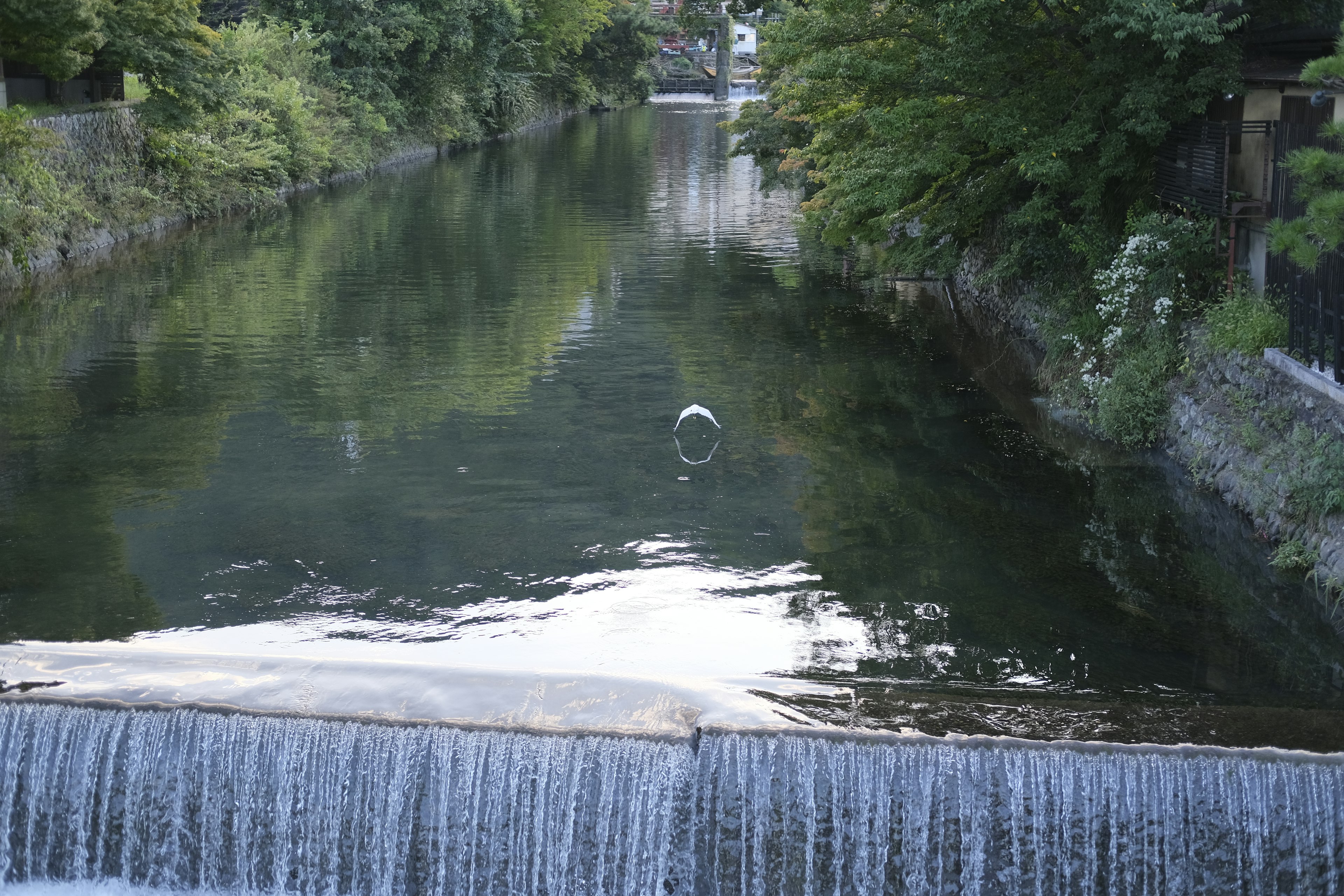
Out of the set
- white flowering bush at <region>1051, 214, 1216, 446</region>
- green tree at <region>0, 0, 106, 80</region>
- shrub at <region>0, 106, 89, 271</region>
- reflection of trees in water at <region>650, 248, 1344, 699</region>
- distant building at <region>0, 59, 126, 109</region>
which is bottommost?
reflection of trees in water at <region>650, 248, 1344, 699</region>

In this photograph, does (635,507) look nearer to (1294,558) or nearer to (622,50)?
(1294,558)

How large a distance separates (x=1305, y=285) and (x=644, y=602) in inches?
295

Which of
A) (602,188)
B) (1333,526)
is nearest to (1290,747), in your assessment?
(1333,526)

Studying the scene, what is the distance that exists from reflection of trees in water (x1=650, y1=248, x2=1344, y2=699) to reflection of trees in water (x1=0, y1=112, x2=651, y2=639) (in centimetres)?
451

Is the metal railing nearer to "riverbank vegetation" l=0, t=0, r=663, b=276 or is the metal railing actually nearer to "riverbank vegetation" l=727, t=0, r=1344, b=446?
"riverbank vegetation" l=727, t=0, r=1344, b=446

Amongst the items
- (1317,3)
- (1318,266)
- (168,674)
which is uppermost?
(1317,3)

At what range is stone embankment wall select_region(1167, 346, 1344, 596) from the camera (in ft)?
37.8

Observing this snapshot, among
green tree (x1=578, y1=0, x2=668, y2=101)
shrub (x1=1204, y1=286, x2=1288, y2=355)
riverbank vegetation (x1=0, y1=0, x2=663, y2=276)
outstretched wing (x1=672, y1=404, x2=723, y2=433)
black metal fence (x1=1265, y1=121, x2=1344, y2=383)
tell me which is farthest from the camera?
green tree (x1=578, y1=0, x2=668, y2=101)

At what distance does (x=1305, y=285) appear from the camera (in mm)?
13438

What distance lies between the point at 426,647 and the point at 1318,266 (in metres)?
9.30

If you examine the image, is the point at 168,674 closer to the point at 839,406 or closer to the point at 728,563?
the point at 728,563

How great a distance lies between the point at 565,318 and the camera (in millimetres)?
23688

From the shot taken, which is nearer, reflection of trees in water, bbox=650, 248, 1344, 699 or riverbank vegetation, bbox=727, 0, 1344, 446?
reflection of trees in water, bbox=650, 248, 1344, 699

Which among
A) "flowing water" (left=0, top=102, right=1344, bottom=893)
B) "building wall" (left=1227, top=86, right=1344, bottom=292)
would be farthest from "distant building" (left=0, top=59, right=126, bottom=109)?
"building wall" (left=1227, top=86, right=1344, bottom=292)
